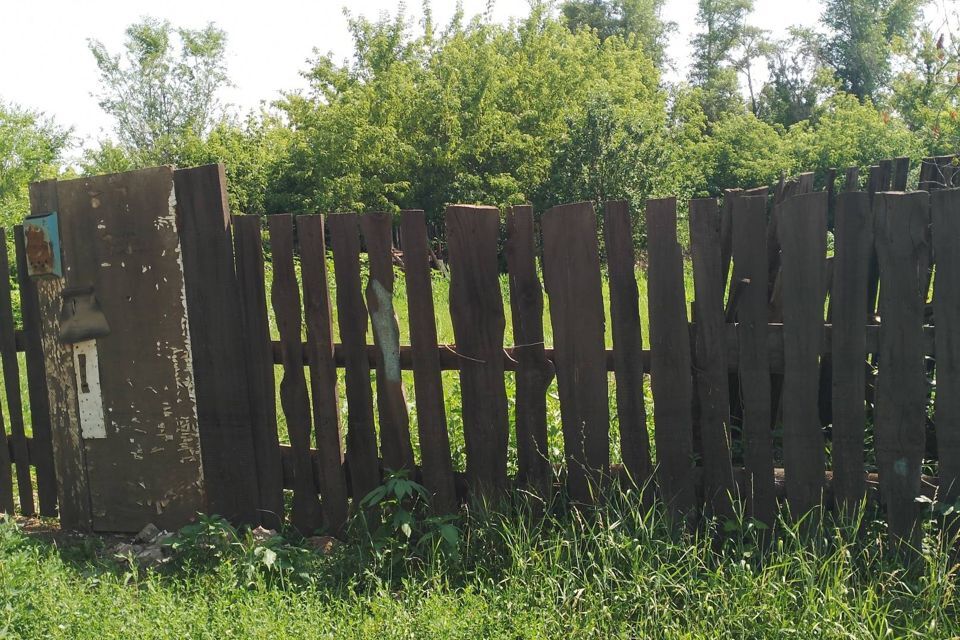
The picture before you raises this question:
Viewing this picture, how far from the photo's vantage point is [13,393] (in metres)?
5.20

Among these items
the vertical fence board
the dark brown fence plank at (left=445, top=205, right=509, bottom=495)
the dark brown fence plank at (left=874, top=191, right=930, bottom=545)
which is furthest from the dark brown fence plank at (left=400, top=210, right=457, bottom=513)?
the dark brown fence plank at (left=874, top=191, right=930, bottom=545)

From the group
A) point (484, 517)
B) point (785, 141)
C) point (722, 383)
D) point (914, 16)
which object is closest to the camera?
point (722, 383)

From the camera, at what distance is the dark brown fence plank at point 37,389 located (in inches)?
196

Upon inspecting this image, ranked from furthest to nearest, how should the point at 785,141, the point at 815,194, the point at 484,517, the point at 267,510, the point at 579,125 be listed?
the point at 785,141
the point at 579,125
the point at 267,510
the point at 484,517
the point at 815,194

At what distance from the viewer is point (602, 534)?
3.46m

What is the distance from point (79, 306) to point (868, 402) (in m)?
4.15

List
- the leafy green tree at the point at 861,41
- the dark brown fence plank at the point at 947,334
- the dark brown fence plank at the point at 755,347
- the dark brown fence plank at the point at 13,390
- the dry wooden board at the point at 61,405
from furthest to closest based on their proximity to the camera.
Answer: the leafy green tree at the point at 861,41 < the dark brown fence plank at the point at 13,390 < the dry wooden board at the point at 61,405 < the dark brown fence plank at the point at 755,347 < the dark brown fence plank at the point at 947,334

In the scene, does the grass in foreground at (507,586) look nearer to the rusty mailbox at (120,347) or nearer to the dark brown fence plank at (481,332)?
the dark brown fence plank at (481,332)

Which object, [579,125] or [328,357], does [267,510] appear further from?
[579,125]

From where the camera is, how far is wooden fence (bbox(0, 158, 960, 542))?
344 centimetres

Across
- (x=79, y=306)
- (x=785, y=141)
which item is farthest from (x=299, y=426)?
(x=785, y=141)

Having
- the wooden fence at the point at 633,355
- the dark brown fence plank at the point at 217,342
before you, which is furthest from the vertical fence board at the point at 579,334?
the dark brown fence plank at the point at 217,342

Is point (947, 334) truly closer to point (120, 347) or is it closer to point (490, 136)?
point (120, 347)

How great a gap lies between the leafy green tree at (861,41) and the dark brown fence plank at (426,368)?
58458 mm
